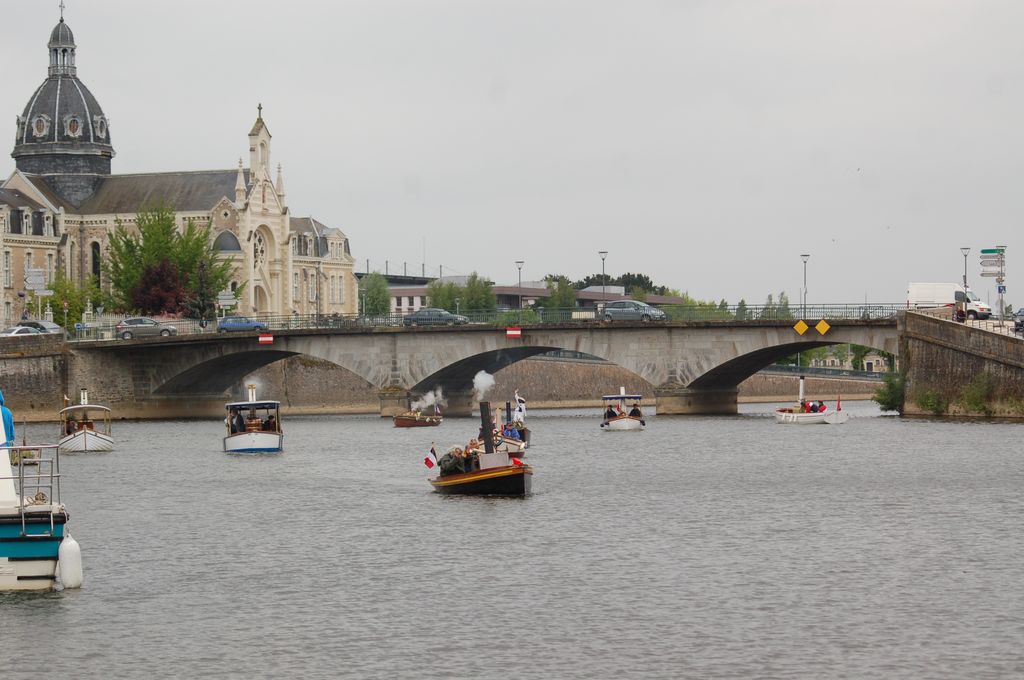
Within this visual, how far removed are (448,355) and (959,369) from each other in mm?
36765

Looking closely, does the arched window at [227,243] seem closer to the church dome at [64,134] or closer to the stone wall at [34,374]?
the church dome at [64,134]

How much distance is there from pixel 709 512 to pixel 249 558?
1734 cm

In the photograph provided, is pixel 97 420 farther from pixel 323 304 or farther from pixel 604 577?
pixel 604 577

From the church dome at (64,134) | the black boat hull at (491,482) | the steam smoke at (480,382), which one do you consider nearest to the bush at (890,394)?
the steam smoke at (480,382)

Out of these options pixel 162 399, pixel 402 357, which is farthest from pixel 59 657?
pixel 162 399

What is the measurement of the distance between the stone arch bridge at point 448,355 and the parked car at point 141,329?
140 cm

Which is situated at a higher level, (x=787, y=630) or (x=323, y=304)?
(x=323, y=304)

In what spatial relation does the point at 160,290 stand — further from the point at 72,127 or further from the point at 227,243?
the point at 72,127

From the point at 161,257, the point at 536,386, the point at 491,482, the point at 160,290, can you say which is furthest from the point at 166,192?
the point at 491,482

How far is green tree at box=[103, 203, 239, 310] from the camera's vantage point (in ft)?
501

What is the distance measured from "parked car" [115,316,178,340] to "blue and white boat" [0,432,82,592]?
8574cm

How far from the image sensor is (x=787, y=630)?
3712cm

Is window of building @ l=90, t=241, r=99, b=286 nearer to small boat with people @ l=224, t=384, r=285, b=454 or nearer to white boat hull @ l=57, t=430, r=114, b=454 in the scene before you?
white boat hull @ l=57, t=430, r=114, b=454

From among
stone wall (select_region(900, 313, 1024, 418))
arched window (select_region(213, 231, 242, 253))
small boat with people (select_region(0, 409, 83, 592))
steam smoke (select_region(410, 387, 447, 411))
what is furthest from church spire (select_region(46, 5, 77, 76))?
small boat with people (select_region(0, 409, 83, 592))
